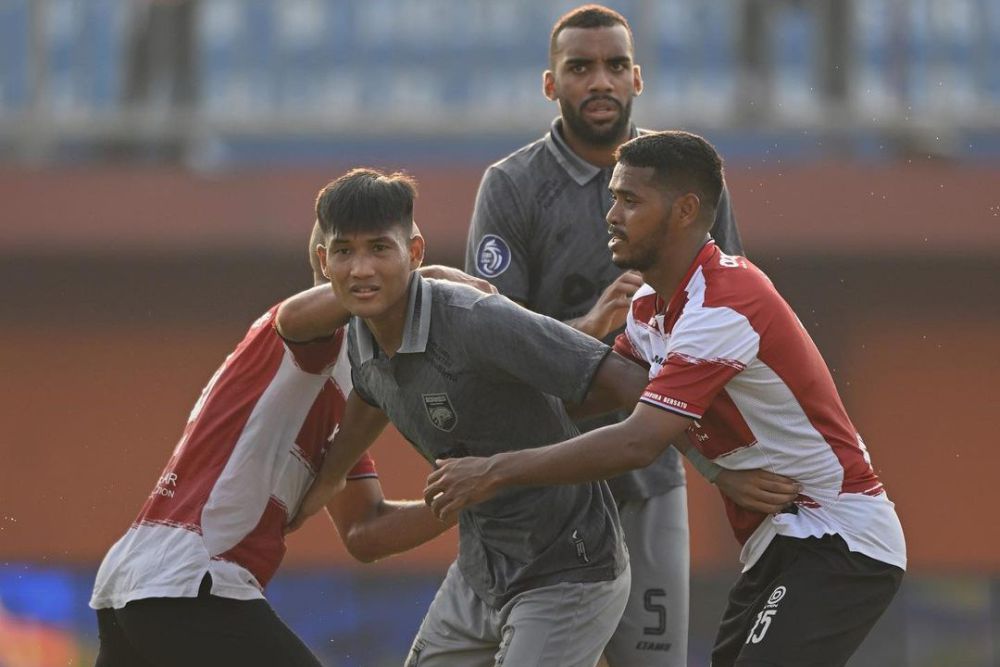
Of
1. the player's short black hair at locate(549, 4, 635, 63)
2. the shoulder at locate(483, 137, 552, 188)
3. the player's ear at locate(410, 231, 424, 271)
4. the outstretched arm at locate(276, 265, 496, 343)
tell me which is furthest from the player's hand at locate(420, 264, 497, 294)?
the player's short black hair at locate(549, 4, 635, 63)

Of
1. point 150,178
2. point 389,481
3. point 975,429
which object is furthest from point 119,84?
point 975,429

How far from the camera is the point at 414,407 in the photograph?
4312 millimetres

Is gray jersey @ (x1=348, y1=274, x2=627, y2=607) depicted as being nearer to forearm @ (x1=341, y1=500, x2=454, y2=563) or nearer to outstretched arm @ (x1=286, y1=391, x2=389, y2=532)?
outstretched arm @ (x1=286, y1=391, x2=389, y2=532)

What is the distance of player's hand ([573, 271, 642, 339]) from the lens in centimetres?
472

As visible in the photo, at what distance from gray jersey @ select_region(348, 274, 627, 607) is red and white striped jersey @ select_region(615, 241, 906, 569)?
0.77 feet

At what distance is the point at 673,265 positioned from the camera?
14.0ft

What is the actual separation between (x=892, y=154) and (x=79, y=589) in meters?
6.21

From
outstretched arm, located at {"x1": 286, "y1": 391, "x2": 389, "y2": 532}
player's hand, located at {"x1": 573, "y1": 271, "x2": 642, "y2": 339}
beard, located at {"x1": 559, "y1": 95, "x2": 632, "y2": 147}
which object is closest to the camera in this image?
outstretched arm, located at {"x1": 286, "y1": 391, "x2": 389, "y2": 532}

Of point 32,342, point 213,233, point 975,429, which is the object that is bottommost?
point 975,429

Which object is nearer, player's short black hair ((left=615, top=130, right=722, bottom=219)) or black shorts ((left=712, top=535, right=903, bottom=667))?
black shorts ((left=712, top=535, right=903, bottom=667))

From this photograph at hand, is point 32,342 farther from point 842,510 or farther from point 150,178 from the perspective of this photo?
point 842,510

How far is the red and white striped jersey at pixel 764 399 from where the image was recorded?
4.07 meters

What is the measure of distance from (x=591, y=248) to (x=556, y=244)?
0.11 meters

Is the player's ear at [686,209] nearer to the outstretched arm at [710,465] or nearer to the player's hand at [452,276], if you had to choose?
the outstretched arm at [710,465]
